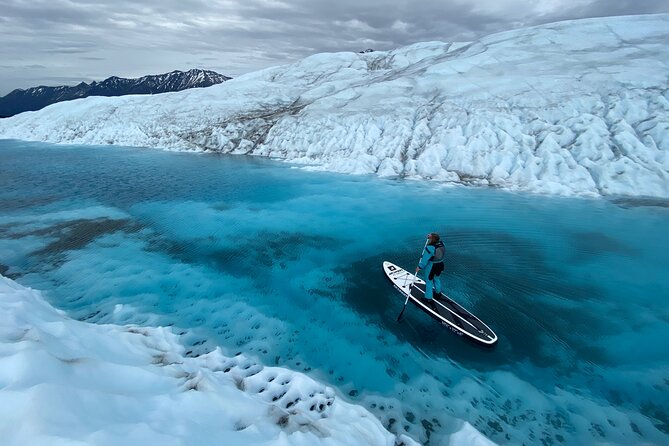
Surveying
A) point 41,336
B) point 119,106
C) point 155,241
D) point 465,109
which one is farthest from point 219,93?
point 41,336

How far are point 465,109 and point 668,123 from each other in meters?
15.2

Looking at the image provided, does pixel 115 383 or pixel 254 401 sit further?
pixel 254 401

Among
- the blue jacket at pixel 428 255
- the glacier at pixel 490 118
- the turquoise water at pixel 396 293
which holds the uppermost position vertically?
the glacier at pixel 490 118

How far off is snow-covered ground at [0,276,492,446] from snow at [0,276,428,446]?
0.05 feet

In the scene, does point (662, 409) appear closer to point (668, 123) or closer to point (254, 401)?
point (254, 401)

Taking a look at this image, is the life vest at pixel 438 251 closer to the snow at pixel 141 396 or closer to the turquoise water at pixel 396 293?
the turquoise water at pixel 396 293

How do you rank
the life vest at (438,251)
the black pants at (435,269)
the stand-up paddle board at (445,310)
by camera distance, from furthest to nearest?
the black pants at (435,269) < the life vest at (438,251) < the stand-up paddle board at (445,310)

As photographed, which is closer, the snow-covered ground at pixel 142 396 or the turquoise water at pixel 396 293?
the snow-covered ground at pixel 142 396

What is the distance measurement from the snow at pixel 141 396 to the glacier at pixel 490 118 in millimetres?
25176

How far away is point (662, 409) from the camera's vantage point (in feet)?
26.8

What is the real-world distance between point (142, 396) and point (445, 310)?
8457 mm

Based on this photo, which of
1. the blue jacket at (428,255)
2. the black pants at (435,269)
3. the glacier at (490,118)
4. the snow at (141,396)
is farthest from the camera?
the glacier at (490,118)

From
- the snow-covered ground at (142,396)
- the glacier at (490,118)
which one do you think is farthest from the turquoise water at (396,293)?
the glacier at (490,118)

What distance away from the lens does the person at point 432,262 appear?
10.8 meters
